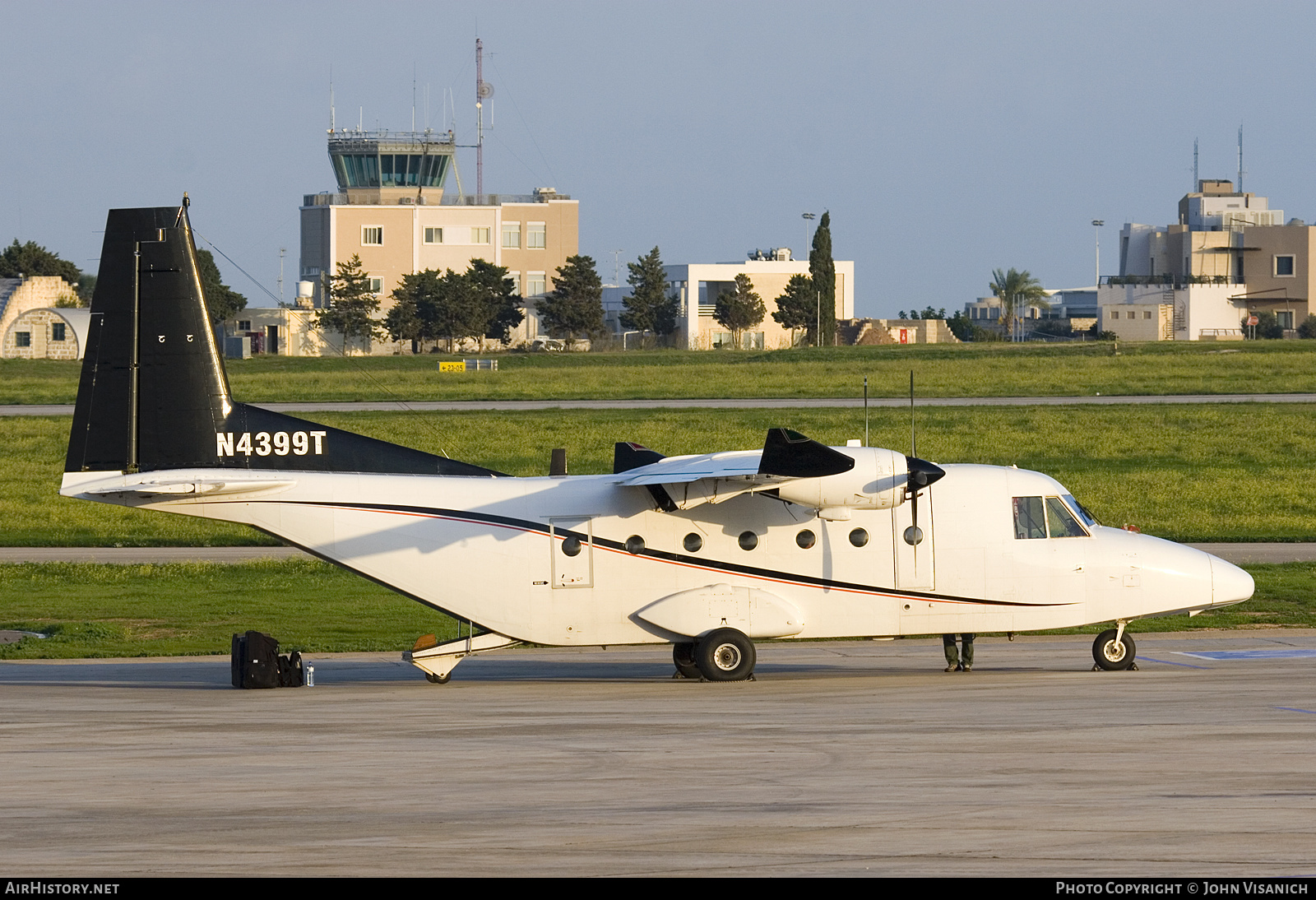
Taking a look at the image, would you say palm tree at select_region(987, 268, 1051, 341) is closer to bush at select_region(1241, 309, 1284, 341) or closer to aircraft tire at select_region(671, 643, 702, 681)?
bush at select_region(1241, 309, 1284, 341)

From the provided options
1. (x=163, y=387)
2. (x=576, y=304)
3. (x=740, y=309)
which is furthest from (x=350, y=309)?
(x=163, y=387)

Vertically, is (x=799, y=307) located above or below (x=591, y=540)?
above

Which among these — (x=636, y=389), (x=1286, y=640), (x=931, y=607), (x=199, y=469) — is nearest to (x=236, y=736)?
(x=199, y=469)

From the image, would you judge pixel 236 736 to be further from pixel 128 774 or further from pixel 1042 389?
pixel 1042 389

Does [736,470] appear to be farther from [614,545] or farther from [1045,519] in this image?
[1045,519]

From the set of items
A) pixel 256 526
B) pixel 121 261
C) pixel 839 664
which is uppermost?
pixel 121 261

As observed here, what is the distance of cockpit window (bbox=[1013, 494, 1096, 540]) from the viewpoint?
18.5 m

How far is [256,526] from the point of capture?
1825 cm

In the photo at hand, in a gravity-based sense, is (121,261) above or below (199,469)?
above

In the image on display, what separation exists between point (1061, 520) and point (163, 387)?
11.5 metres

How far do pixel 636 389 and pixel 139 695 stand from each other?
52.7m

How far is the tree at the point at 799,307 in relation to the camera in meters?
125

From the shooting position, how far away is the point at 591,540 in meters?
18.1

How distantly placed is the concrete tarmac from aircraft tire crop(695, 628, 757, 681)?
29 centimetres
